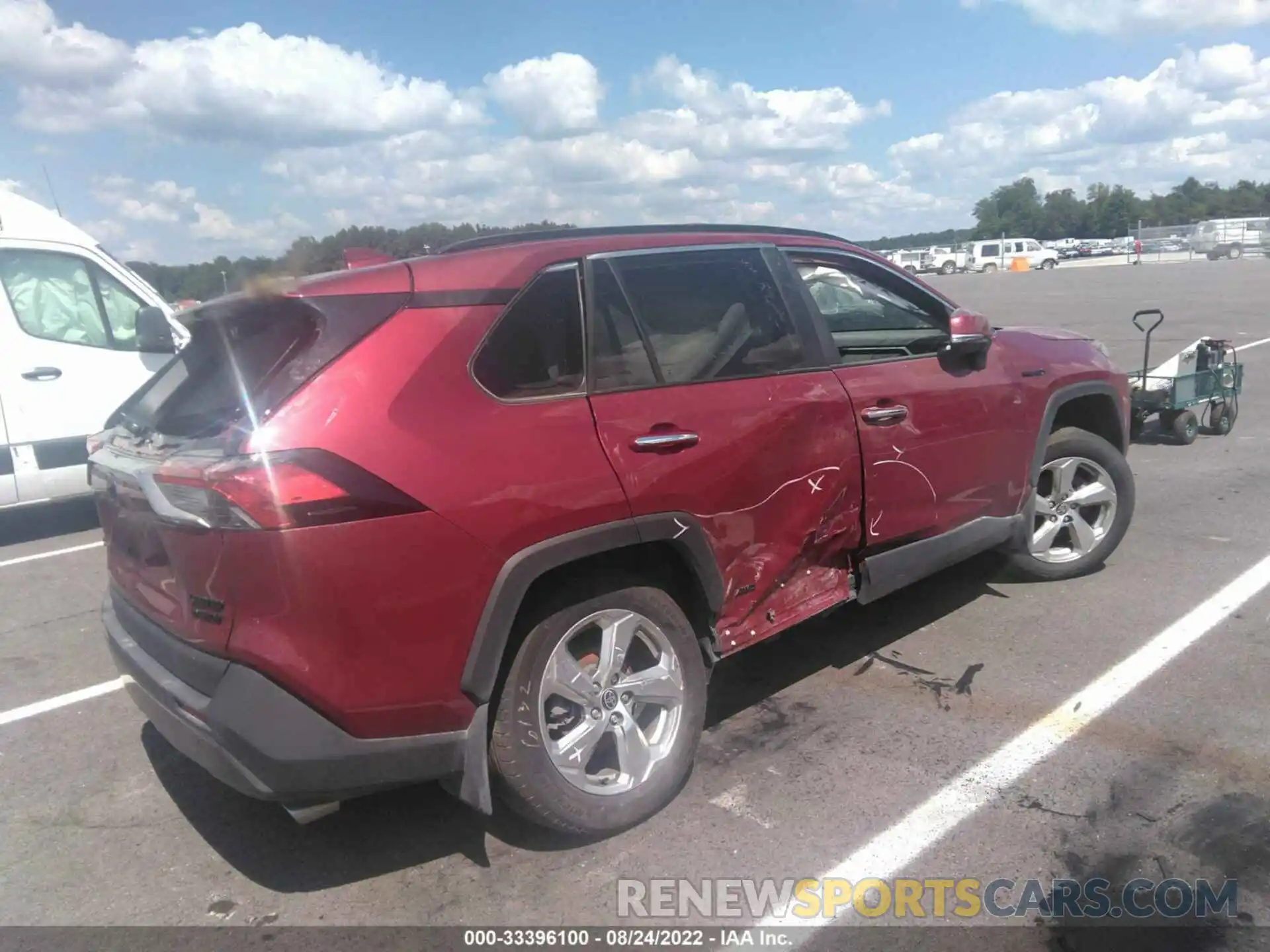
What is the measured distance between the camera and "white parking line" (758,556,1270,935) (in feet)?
9.86

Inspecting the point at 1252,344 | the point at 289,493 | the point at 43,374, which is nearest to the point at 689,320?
the point at 289,493

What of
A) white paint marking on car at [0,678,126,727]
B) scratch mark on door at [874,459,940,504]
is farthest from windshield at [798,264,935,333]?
white paint marking on car at [0,678,126,727]

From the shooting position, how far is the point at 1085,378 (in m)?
5.02

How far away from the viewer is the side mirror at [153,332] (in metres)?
7.14

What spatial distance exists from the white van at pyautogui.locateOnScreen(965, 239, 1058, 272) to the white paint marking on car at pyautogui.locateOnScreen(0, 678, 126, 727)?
5542cm

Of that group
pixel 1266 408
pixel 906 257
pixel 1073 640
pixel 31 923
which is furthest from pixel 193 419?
pixel 906 257

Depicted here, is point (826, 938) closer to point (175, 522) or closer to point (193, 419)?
point (175, 522)

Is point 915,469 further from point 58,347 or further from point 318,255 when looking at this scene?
point 58,347

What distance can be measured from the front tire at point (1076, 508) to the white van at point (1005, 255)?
2077 inches

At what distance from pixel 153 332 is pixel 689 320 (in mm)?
5120

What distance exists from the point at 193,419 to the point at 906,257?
60.7 m

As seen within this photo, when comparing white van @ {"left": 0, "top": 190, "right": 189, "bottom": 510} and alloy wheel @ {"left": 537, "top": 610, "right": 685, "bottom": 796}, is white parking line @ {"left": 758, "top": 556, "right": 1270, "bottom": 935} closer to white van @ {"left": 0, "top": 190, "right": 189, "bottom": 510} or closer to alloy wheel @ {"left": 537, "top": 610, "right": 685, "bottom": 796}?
alloy wheel @ {"left": 537, "top": 610, "right": 685, "bottom": 796}

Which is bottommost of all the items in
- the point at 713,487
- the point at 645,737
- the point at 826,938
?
the point at 826,938

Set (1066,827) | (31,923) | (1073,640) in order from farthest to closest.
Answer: (1073,640) → (1066,827) → (31,923)
